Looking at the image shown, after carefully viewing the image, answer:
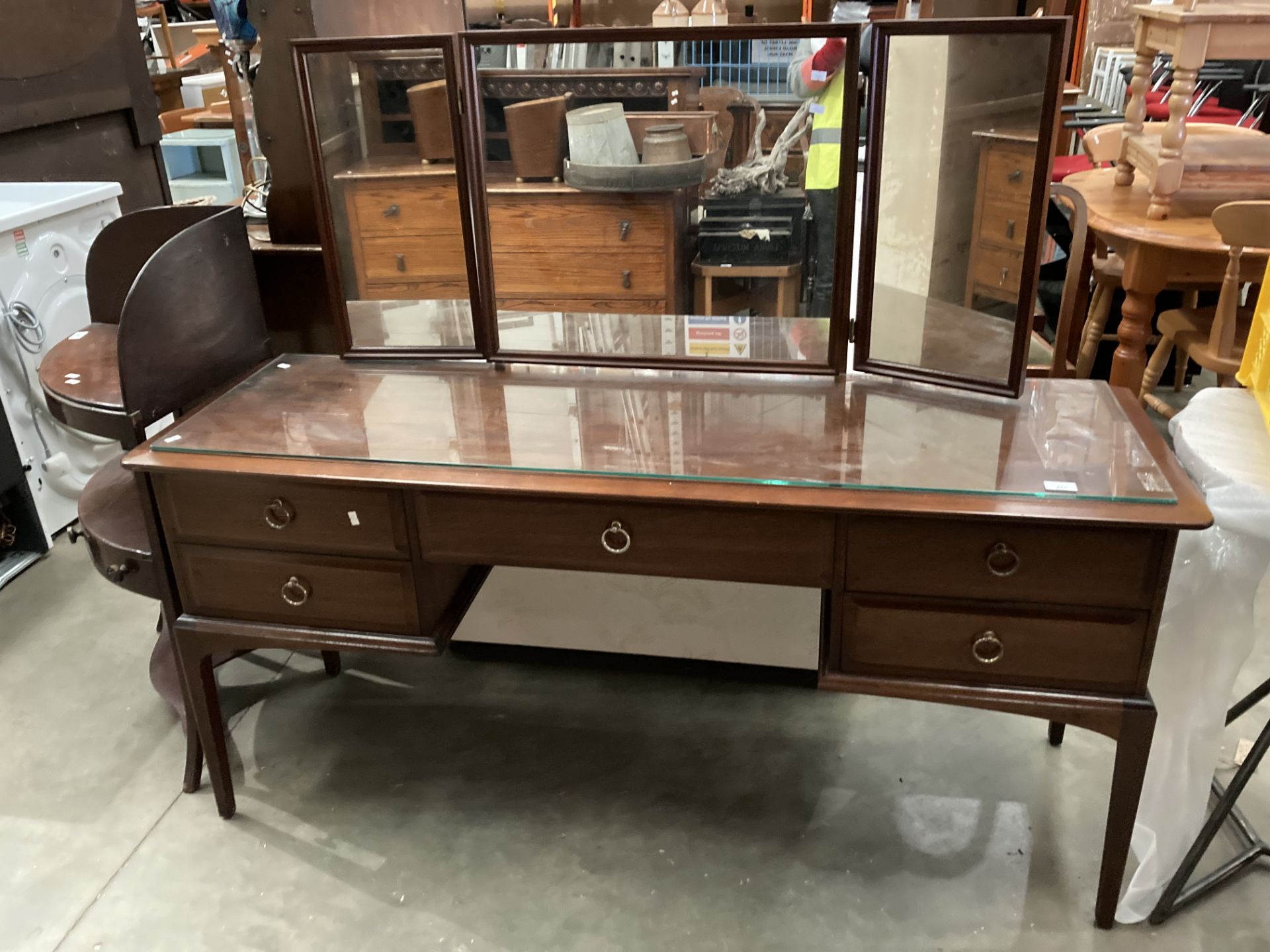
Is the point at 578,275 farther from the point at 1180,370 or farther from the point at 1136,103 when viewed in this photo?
the point at 1180,370

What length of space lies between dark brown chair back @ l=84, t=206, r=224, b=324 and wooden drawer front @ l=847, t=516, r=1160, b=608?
1.45 m

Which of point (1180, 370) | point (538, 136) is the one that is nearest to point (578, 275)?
point (538, 136)

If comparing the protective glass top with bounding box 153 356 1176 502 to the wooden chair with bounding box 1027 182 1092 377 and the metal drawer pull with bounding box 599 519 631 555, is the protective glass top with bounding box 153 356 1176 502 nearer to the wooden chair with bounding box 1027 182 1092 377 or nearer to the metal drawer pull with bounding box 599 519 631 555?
the metal drawer pull with bounding box 599 519 631 555

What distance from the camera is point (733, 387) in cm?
160

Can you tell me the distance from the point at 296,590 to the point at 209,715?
1.09 ft

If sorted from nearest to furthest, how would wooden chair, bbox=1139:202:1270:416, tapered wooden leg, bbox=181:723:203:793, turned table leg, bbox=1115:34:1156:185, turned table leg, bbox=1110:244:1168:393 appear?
1. tapered wooden leg, bbox=181:723:203:793
2. wooden chair, bbox=1139:202:1270:416
3. turned table leg, bbox=1110:244:1168:393
4. turned table leg, bbox=1115:34:1156:185

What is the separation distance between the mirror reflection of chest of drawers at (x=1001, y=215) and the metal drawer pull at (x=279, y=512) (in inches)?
41.4

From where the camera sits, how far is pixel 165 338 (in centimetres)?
155

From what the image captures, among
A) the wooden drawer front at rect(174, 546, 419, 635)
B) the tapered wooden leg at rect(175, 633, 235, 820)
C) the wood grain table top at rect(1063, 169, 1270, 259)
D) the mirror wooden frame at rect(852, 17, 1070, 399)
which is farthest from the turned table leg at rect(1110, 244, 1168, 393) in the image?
the tapered wooden leg at rect(175, 633, 235, 820)

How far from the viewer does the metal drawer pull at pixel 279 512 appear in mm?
1466

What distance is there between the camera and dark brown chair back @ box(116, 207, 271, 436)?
4.91 ft

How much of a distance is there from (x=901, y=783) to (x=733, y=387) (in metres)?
0.80

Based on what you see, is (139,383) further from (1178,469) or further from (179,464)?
(1178,469)

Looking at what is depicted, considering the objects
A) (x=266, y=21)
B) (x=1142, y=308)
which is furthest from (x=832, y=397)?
(x=1142, y=308)
